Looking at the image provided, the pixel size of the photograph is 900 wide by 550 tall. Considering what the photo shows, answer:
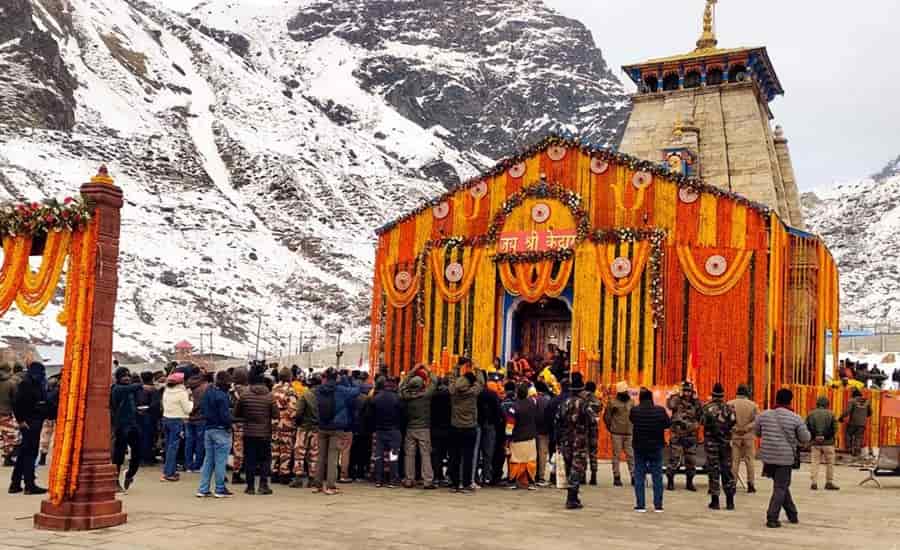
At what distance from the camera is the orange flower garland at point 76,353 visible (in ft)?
27.6

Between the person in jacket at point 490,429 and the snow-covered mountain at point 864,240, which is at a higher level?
the snow-covered mountain at point 864,240

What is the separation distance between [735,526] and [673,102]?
786 inches

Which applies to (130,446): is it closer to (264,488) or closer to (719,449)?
(264,488)

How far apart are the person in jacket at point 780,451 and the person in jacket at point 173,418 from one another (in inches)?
267

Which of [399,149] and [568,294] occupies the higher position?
[399,149]

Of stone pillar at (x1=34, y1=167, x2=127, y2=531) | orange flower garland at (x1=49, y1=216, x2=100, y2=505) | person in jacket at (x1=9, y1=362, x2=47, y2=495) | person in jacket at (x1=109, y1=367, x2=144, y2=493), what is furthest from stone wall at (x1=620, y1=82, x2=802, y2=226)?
orange flower garland at (x1=49, y1=216, x2=100, y2=505)

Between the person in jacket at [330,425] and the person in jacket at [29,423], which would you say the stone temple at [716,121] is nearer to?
the person in jacket at [330,425]

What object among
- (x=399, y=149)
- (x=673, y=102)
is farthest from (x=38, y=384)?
(x=399, y=149)

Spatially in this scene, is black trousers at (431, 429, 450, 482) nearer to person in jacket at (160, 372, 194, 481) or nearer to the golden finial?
person in jacket at (160, 372, 194, 481)

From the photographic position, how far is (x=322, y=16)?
151000mm

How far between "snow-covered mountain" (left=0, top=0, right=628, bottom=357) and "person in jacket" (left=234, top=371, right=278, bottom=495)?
30.8 metres

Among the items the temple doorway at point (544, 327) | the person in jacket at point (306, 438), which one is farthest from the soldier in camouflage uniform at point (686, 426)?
the temple doorway at point (544, 327)

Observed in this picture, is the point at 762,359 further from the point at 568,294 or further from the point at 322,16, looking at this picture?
the point at 322,16

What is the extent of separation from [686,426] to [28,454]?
7.66 meters
